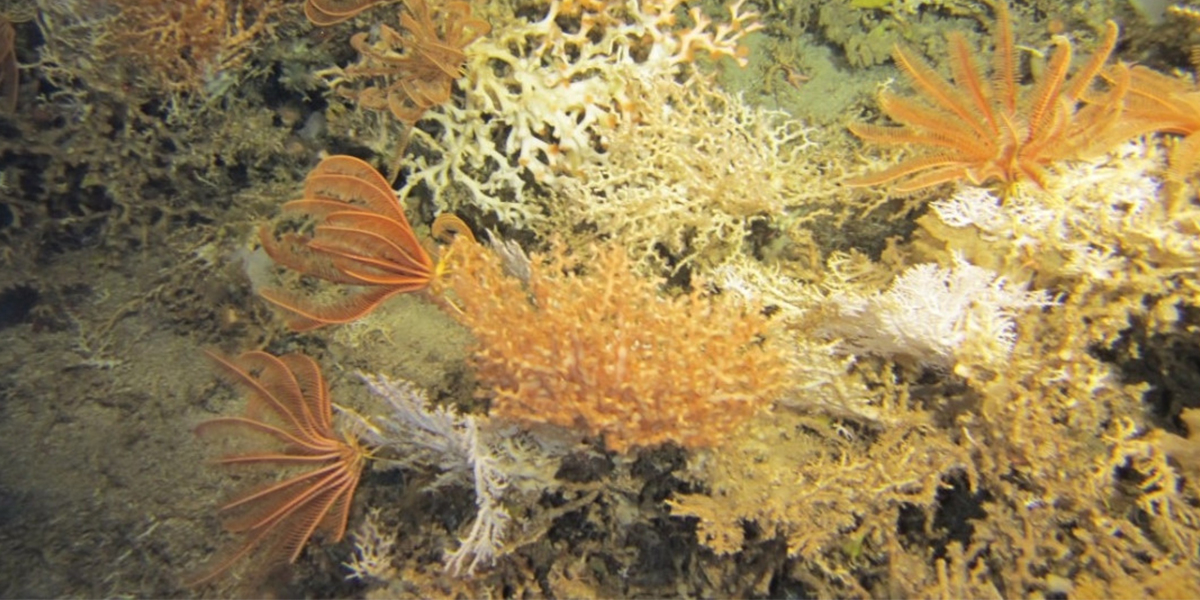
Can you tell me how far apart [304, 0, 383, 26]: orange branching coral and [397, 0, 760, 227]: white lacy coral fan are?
0.70 metres

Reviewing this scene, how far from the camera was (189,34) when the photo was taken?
4.11 meters

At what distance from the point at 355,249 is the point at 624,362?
4.93 feet

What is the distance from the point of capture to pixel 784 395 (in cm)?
278

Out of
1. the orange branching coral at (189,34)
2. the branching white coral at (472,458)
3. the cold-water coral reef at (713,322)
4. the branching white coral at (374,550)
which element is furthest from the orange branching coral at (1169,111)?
the orange branching coral at (189,34)

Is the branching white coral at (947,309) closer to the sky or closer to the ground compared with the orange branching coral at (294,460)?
closer to the sky

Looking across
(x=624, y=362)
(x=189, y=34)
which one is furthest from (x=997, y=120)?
(x=189, y=34)

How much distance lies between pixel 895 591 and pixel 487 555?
163 centimetres

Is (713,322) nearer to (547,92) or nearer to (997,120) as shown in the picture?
(997,120)

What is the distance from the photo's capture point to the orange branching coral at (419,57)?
10.8ft

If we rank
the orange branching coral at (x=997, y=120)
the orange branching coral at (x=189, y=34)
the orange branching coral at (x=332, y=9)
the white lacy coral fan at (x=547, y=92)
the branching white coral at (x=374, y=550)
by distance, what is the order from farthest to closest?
the orange branching coral at (x=189, y=34)
the orange branching coral at (x=332, y=9)
the white lacy coral fan at (x=547, y=92)
the branching white coral at (x=374, y=550)
the orange branching coral at (x=997, y=120)

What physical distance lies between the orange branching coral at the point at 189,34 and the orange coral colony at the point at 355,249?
1.67 meters

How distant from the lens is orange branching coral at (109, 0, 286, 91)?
4.05m

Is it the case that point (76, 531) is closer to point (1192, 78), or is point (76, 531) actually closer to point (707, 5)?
point (707, 5)

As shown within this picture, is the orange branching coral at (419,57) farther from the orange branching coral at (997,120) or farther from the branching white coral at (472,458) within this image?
the orange branching coral at (997,120)
